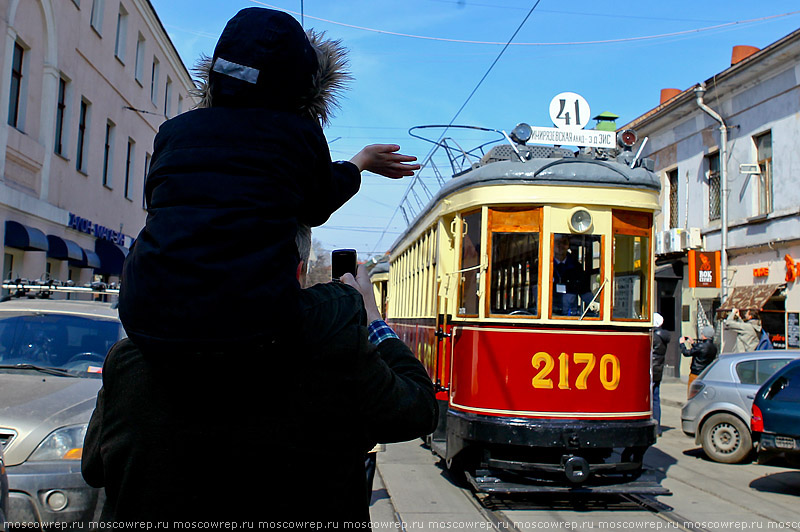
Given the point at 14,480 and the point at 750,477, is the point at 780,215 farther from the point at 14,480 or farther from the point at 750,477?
the point at 14,480

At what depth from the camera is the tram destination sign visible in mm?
7727

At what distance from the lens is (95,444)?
62.6 inches

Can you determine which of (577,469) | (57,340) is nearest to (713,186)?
(577,469)

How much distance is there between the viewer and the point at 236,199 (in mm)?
1386

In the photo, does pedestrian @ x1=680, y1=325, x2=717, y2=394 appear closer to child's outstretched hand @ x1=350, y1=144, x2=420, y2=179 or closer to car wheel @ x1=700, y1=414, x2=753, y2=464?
car wheel @ x1=700, y1=414, x2=753, y2=464

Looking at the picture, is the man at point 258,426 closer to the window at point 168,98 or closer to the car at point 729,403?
the car at point 729,403

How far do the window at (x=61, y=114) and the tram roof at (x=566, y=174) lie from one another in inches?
527

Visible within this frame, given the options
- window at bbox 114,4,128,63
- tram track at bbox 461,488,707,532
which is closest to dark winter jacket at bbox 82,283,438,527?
tram track at bbox 461,488,707,532

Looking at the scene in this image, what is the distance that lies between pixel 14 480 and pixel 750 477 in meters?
8.08

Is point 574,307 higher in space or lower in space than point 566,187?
lower

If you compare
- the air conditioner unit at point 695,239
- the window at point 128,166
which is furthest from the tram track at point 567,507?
the window at point 128,166

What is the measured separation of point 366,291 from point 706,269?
2003 cm

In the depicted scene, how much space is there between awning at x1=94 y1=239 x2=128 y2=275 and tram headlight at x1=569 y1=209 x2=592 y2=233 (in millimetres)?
16151

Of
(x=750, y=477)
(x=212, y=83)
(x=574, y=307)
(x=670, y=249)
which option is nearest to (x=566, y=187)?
(x=574, y=307)
